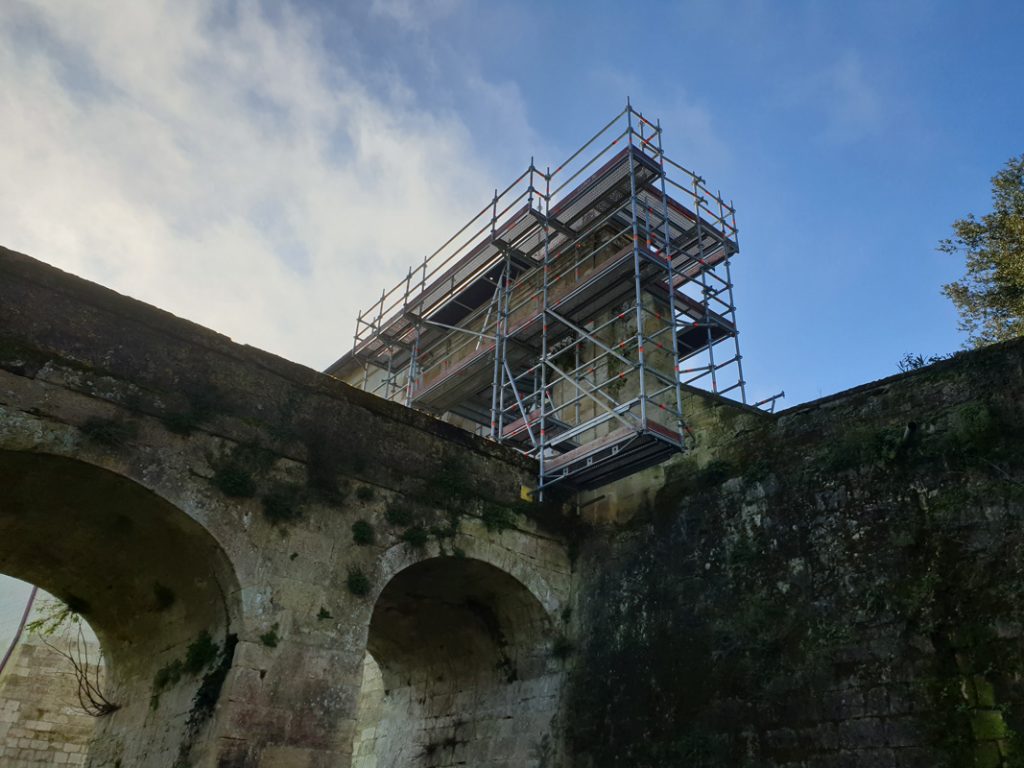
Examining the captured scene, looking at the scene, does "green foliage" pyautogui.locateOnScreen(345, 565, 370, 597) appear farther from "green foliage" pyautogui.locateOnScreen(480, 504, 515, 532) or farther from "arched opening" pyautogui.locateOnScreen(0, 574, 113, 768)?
"arched opening" pyautogui.locateOnScreen(0, 574, 113, 768)

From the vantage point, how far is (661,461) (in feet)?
32.5

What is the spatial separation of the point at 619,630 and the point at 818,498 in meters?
2.83

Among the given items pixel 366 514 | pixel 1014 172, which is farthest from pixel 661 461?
pixel 1014 172

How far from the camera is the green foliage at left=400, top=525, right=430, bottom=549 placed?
923cm

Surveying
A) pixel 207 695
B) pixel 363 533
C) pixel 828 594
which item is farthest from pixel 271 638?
pixel 828 594

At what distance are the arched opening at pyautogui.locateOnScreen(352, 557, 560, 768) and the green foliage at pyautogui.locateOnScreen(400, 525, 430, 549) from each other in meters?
0.36

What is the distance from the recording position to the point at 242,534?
8.09m

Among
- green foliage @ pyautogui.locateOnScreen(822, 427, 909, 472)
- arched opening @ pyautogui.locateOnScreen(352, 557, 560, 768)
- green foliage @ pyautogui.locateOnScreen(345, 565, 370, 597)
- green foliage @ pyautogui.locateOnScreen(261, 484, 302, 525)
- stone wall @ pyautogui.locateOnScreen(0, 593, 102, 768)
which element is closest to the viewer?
green foliage @ pyautogui.locateOnScreen(822, 427, 909, 472)

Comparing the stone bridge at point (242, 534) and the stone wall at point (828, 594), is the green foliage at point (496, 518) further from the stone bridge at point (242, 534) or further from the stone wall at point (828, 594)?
the stone wall at point (828, 594)

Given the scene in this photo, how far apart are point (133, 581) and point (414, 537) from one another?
3.06 m

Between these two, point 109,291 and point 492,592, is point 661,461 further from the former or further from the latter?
point 109,291

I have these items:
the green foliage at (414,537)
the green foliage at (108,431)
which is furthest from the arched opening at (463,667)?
the green foliage at (108,431)

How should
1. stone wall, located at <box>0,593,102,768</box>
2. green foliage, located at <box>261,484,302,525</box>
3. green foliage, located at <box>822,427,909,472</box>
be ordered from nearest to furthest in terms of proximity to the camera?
1. green foliage, located at <box>822,427,909,472</box>
2. green foliage, located at <box>261,484,302,525</box>
3. stone wall, located at <box>0,593,102,768</box>

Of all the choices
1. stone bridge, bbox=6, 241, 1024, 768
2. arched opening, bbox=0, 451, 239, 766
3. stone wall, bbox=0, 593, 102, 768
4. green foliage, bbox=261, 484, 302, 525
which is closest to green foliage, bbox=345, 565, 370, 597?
stone bridge, bbox=6, 241, 1024, 768
